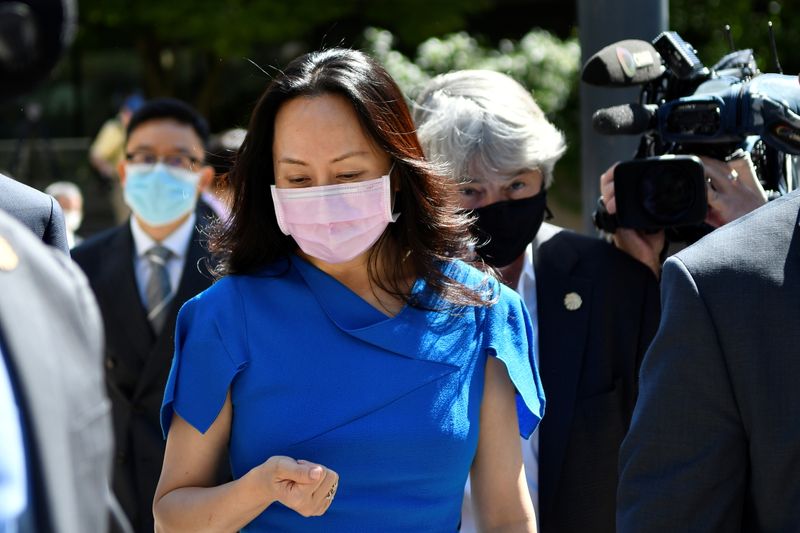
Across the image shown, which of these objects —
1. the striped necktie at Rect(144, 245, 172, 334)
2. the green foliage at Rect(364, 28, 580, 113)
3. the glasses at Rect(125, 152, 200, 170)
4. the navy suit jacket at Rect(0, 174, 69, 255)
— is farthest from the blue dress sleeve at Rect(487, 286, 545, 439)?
the green foliage at Rect(364, 28, 580, 113)

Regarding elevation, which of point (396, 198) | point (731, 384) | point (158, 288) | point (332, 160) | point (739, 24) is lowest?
point (739, 24)

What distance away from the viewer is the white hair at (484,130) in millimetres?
3086

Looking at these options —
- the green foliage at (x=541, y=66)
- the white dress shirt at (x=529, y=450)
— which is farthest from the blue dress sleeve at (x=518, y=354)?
the green foliage at (x=541, y=66)

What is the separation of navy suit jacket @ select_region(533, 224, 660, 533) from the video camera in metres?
0.14

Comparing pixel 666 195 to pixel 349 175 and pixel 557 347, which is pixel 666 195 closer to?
pixel 557 347

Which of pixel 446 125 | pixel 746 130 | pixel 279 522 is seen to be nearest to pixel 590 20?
pixel 446 125

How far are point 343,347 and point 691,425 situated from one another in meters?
0.74

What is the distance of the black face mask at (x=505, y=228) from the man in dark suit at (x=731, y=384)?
1.07m

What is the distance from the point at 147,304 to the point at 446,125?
1.56 m

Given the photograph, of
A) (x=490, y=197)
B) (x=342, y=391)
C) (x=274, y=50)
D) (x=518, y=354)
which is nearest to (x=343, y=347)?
(x=342, y=391)

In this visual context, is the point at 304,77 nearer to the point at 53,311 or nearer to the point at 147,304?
the point at 53,311

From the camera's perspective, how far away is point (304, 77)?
8.30ft

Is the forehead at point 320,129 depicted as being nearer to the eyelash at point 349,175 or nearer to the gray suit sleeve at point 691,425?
the eyelash at point 349,175

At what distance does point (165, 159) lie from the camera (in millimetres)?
4723
